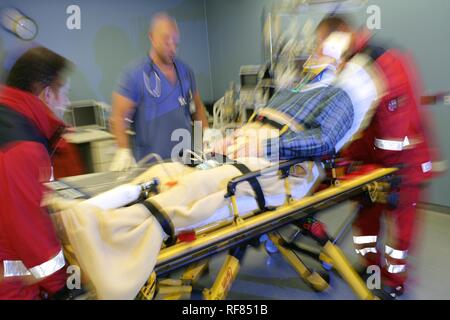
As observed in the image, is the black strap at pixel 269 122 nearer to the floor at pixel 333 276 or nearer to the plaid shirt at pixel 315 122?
the plaid shirt at pixel 315 122

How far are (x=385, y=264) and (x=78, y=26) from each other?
3342 mm

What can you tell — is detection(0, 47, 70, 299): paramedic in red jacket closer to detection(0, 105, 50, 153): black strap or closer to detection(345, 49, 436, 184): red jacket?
detection(0, 105, 50, 153): black strap

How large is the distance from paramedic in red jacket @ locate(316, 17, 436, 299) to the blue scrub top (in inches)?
39.8

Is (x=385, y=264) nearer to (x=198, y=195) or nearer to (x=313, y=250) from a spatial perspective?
(x=313, y=250)

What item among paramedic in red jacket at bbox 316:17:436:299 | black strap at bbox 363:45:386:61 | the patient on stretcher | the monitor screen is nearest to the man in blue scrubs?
the patient on stretcher

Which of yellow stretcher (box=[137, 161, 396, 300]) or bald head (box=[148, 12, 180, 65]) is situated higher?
bald head (box=[148, 12, 180, 65])

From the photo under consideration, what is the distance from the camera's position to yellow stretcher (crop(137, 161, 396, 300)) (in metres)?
1.19

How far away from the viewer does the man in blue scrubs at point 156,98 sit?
6.75 feet

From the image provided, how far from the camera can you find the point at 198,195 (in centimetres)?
128

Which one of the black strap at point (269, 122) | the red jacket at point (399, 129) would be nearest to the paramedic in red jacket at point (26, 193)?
the black strap at point (269, 122)

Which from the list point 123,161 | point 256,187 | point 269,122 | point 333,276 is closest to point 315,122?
point 269,122

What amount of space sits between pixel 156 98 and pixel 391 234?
5.12 feet

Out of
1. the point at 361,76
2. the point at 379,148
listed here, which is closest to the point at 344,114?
the point at 361,76

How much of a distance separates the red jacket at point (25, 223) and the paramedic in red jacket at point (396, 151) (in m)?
1.46
